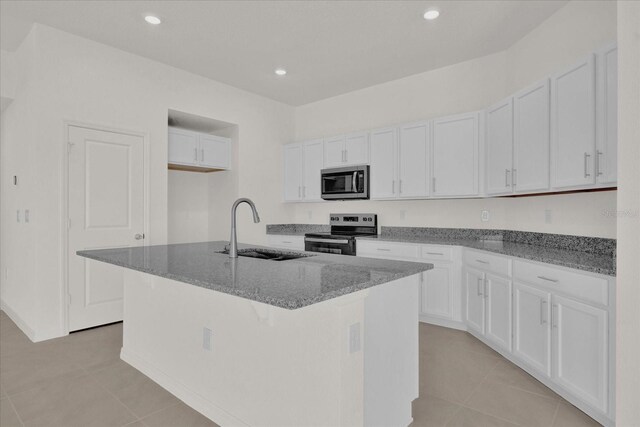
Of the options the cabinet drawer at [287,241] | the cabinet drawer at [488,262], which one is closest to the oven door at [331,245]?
the cabinet drawer at [287,241]

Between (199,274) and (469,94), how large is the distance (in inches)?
144

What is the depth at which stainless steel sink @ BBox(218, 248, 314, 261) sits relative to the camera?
7.64 feet

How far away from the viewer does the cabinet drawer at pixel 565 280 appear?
1.90 meters

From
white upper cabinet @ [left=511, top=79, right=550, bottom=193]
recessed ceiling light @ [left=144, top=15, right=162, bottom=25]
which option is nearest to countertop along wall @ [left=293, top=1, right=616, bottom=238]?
white upper cabinet @ [left=511, top=79, right=550, bottom=193]

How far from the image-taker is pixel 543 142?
2711 mm

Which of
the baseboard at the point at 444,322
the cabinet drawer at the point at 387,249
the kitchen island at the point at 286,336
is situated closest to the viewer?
the kitchen island at the point at 286,336

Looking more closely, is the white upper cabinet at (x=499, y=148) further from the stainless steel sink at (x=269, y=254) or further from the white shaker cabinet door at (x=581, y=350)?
the stainless steel sink at (x=269, y=254)

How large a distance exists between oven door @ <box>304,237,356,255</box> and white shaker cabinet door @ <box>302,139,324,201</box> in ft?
2.29

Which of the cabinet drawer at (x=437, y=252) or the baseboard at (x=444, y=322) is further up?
the cabinet drawer at (x=437, y=252)

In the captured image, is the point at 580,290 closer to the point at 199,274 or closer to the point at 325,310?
the point at 325,310

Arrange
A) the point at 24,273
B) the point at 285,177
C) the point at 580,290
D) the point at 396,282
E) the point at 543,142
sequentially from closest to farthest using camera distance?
the point at 396,282 < the point at 580,290 < the point at 543,142 < the point at 24,273 < the point at 285,177

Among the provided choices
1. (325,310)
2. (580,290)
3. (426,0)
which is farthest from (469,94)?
(325,310)

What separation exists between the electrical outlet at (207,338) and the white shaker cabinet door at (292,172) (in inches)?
132

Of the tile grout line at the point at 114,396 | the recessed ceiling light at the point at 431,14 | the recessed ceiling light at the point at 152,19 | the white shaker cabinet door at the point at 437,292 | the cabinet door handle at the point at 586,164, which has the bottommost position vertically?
the tile grout line at the point at 114,396
